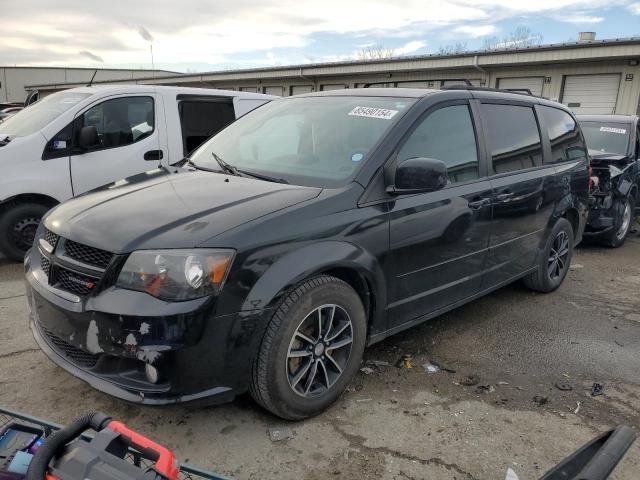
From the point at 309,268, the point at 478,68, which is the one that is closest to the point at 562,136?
the point at 309,268

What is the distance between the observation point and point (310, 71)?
21578mm

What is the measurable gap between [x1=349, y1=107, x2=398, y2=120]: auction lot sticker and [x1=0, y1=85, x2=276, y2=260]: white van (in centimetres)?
334

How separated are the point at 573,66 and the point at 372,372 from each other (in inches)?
583

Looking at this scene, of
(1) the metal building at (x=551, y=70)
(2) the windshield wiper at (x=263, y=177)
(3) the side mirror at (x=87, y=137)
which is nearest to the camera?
(2) the windshield wiper at (x=263, y=177)

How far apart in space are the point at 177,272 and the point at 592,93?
1573cm

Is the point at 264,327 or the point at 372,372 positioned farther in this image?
the point at 372,372

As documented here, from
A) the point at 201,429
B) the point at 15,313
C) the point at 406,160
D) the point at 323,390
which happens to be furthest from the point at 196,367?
the point at 15,313

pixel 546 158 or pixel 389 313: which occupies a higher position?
pixel 546 158

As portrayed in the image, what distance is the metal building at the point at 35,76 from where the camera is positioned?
55.4m

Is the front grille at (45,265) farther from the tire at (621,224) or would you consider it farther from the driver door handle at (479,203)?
the tire at (621,224)

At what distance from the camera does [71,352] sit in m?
2.58

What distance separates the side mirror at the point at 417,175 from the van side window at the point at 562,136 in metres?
2.18

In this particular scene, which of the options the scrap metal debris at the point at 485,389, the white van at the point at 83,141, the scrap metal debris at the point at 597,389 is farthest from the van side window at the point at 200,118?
the scrap metal debris at the point at 597,389

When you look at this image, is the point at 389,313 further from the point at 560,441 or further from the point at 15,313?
the point at 15,313
